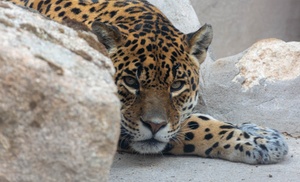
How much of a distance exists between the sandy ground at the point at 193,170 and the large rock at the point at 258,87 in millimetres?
1257

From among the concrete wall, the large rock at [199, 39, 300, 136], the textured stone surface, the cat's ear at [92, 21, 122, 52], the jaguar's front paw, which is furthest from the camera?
the concrete wall

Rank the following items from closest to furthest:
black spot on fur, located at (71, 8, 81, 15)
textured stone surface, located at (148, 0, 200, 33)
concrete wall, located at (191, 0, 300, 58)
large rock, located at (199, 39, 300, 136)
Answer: black spot on fur, located at (71, 8, 81, 15) → large rock, located at (199, 39, 300, 136) → textured stone surface, located at (148, 0, 200, 33) → concrete wall, located at (191, 0, 300, 58)

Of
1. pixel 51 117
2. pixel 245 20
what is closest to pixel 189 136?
pixel 51 117

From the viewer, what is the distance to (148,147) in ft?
17.9

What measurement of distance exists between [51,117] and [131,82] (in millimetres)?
2529

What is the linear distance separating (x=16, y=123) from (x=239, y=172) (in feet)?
8.86

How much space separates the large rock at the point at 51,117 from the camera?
9.64 ft

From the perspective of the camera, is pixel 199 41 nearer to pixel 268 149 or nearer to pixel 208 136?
pixel 208 136

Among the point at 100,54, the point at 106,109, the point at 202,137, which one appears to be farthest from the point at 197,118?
the point at 106,109

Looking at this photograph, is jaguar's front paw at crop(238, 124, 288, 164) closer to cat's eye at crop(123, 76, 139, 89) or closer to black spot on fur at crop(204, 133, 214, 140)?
black spot on fur at crop(204, 133, 214, 140)

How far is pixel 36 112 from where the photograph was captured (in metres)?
2.95

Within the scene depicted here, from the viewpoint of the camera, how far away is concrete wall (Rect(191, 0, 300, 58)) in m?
11.1

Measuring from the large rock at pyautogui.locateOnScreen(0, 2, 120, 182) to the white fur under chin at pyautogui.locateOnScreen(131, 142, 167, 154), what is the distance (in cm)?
233

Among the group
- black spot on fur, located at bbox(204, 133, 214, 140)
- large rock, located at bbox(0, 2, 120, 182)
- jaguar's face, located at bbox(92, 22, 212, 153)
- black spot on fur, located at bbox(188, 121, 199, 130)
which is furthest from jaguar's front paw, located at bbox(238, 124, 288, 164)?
large rock, located at bbox(0, 2, 120, 182)
